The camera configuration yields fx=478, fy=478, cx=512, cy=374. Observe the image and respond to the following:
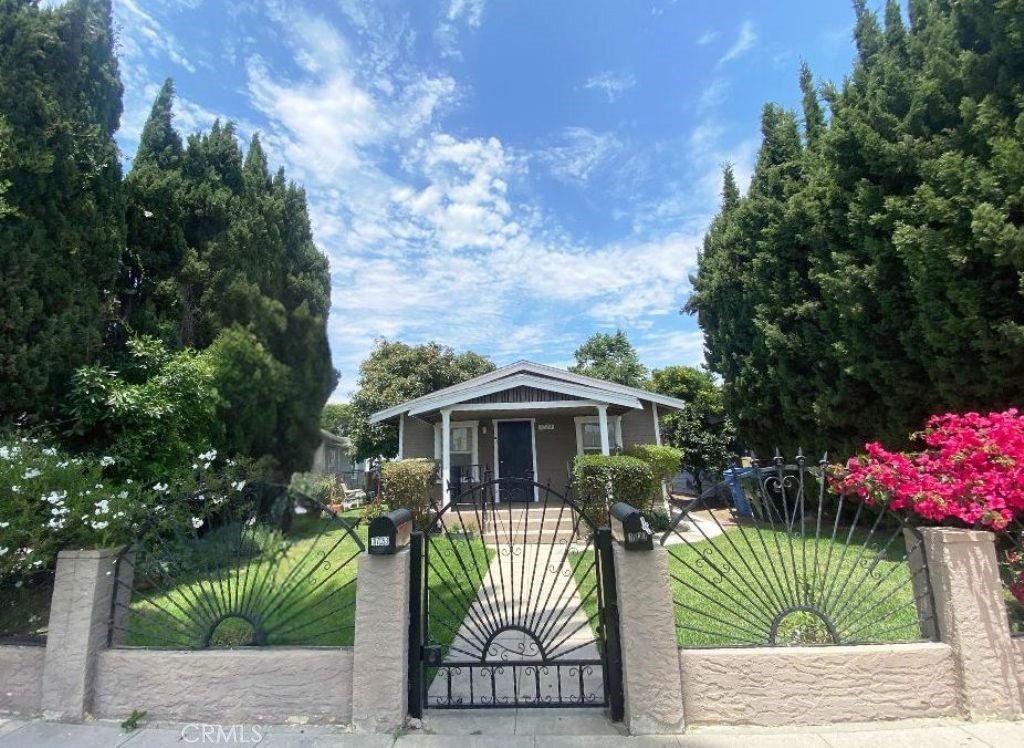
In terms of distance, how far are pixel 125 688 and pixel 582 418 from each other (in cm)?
1146

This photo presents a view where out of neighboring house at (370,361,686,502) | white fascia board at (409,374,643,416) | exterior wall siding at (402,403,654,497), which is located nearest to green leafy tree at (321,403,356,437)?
neighboring house at (370,361,686,502)

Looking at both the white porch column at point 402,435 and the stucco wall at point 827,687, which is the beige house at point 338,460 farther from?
the stucco wall at point 827,687

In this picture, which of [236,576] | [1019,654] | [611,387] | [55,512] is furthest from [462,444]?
[1019,654]

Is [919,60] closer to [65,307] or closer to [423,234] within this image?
[423,234]

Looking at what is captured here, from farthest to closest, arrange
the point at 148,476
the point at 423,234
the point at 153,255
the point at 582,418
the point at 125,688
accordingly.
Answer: the point at 582,418 < the point at 423,234 < the point at 153,255 < the point at 148,476 < the point at 125,688

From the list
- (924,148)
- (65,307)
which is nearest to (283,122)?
(65,307)

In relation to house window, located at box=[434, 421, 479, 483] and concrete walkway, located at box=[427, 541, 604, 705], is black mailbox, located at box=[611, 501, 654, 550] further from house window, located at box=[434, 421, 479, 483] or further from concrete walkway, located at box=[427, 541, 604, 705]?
house window, located at box=[434, 421, 479, 483]

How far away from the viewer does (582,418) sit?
13.7 meters

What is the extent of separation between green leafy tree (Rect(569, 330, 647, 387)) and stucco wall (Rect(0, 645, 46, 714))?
31.3m

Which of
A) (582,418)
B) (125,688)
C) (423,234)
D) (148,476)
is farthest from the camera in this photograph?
(582,418)

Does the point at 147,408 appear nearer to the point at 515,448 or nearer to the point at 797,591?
the point at 797,591

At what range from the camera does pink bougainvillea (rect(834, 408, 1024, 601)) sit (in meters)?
3.13

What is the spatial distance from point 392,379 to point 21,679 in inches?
788

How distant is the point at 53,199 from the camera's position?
6.14 metres
